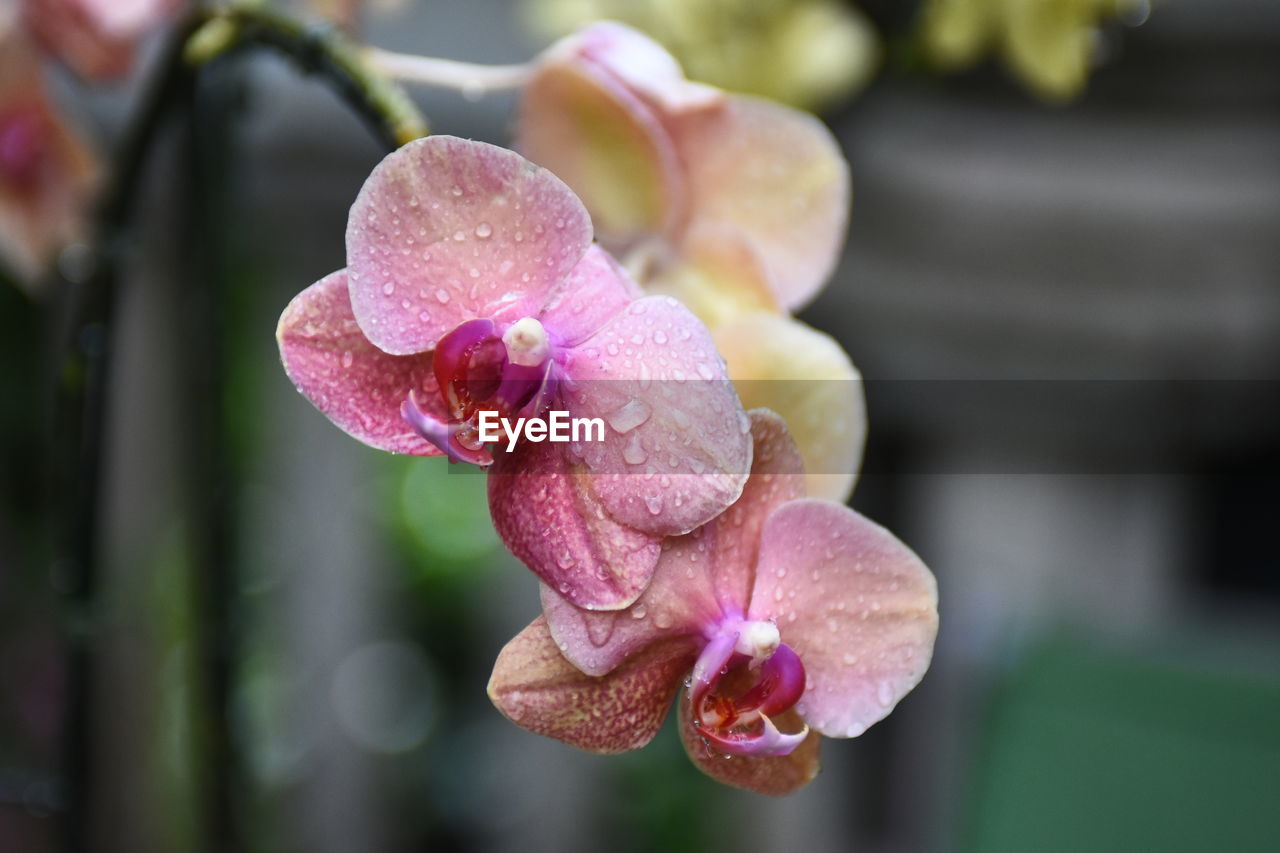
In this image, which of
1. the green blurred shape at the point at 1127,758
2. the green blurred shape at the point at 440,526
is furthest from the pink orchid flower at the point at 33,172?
the green blurred shape at the point at 440,526

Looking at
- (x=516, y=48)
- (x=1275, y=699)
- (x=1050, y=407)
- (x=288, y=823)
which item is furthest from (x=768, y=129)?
(x=288, y=823)

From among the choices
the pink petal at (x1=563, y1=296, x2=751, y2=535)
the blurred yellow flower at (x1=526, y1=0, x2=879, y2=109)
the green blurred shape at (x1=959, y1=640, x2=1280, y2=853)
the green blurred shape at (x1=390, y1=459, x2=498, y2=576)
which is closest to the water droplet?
the pink petal at (x1=563, y1=296, x2=751, y2=535)

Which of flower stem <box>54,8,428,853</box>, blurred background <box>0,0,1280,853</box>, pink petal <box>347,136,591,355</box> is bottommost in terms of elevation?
blurred background <box>0,0,1280,853</box>

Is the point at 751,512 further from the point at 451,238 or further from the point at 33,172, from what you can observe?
the point at 33,172

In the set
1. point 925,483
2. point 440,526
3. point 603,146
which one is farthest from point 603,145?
point 440,526

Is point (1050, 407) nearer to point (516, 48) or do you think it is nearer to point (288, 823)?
point (516, 48)

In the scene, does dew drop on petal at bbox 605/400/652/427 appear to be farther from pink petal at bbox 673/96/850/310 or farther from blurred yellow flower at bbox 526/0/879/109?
blurred yellow flower at bbox 526/0/879/109
